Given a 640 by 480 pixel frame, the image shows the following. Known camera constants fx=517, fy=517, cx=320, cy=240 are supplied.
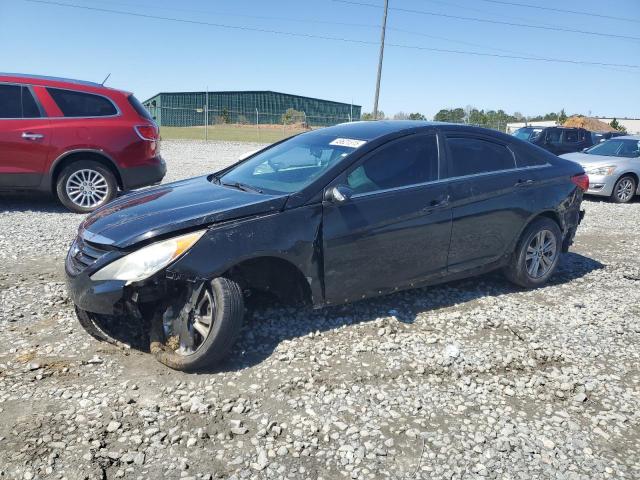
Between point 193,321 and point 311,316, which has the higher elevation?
point 193,321

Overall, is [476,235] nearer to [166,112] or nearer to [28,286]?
[28,286]

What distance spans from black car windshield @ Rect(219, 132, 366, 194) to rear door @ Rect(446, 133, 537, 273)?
1022 mm

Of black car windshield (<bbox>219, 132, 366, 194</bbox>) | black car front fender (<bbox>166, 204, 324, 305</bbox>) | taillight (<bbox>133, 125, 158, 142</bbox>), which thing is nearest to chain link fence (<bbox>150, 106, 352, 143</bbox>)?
taillight (<bbox>133, 125, 158, 142</bbox>)

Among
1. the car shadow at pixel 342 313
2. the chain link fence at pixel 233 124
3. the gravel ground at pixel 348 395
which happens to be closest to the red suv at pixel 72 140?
the gravel ground at pixel 348 395

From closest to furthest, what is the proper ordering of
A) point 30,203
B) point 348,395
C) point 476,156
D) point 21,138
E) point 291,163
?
1. point 348,395
2. point 291,163
3. point 476,156
4. point 21,138
5. point 30,203

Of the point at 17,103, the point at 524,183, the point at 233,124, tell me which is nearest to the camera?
the point at 524,183

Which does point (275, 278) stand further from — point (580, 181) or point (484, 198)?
point (580, 181)

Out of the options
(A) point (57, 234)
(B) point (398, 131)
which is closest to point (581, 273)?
(B) point (398, 131)

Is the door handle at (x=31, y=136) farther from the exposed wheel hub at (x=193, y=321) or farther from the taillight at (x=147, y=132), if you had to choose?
the exposed wheel hub at (x=193, y=321)

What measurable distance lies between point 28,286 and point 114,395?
2.23 m

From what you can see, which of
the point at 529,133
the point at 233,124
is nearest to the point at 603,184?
the point at 529,133

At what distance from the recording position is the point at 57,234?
21.9 feet

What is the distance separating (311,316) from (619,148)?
11.3 metres

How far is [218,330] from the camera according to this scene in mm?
3289
